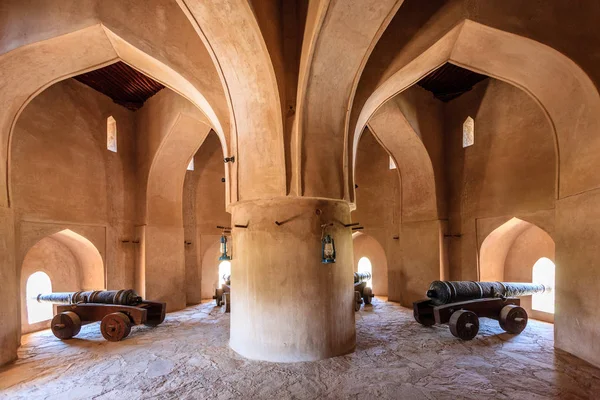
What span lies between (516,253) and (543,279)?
971 millimetres

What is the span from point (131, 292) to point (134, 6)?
6.58 m

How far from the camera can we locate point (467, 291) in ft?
26.1

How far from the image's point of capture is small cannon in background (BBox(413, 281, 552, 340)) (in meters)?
7.47

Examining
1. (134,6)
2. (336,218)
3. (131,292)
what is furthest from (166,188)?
(336,218)

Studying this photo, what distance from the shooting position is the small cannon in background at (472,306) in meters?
7.47

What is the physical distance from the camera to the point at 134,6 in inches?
265

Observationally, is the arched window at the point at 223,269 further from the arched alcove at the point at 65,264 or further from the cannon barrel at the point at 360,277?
the cannon barrel at the point at 360,277

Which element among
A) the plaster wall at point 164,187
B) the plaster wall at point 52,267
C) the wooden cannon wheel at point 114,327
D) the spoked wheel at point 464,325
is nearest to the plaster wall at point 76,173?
the plaster wall at point 164,187

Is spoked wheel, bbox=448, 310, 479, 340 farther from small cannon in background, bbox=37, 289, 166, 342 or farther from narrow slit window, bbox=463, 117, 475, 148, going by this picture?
small cannon in background, bbox=37, 289, 166, 342

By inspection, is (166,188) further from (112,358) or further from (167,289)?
(112,358)

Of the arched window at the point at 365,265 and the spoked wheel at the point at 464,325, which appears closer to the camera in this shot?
the spoked wheel at the point at 464,325

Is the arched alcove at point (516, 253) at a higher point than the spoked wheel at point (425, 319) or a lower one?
higher

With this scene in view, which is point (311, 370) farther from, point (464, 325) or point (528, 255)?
point (528, 255)

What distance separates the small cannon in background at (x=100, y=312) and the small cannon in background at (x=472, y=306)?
698cm
